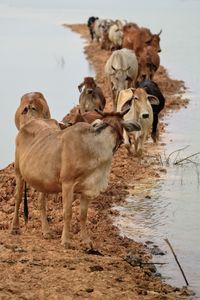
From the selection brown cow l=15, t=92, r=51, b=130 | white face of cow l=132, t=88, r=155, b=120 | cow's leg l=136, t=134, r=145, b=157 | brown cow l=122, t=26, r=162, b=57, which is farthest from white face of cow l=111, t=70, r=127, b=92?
brown cow l=15, t=92, r=51, b=130

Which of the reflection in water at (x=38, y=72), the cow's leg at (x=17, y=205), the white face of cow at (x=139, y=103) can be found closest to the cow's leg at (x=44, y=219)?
the cow's leg at (x=17, y=205)

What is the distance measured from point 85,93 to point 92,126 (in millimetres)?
6903

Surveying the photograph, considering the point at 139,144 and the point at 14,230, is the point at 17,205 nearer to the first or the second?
the point at 14,230

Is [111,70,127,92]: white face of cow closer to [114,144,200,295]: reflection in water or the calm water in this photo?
the calm water

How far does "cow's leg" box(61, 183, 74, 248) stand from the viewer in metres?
8.19

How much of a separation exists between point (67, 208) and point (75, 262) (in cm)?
67

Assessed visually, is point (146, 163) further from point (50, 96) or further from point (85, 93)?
point (50, 96)

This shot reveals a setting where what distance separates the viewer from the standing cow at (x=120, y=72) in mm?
19672

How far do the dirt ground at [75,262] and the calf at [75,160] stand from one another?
42cm

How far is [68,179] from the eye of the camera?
26.8ft

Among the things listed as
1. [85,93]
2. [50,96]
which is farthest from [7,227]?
[50,96]

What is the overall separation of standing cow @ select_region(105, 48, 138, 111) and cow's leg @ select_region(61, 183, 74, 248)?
1103 cm

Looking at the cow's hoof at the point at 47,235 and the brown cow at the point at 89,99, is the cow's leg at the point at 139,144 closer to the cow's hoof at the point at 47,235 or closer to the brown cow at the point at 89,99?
the brown cow at the point at 89,99

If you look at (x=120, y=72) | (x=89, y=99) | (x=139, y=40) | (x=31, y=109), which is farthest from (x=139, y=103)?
(x=139, y=40)
